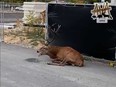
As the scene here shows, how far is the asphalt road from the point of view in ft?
29.4

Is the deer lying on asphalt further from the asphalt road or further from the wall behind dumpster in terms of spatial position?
the wall behind dumpster

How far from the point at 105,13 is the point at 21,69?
10.5 ft

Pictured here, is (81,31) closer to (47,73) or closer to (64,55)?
(64,55)

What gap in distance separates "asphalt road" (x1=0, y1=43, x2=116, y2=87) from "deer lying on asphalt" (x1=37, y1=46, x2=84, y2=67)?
21 cm

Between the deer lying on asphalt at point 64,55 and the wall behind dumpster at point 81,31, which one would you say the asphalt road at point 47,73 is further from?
the wall behind dumpster at point 81,31

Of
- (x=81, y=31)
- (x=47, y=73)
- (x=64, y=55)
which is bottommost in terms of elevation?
(x=47, y=73)

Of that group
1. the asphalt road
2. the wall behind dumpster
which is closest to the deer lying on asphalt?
the asphalt road

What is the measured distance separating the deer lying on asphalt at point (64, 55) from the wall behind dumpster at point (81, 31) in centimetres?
110

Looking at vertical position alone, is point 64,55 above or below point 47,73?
above

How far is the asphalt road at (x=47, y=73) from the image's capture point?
8.97m

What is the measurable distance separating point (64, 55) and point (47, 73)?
1191mm

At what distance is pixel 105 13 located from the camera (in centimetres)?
1182

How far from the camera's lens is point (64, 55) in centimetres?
1106

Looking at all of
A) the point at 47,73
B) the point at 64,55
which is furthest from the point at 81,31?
the point at 47,73
